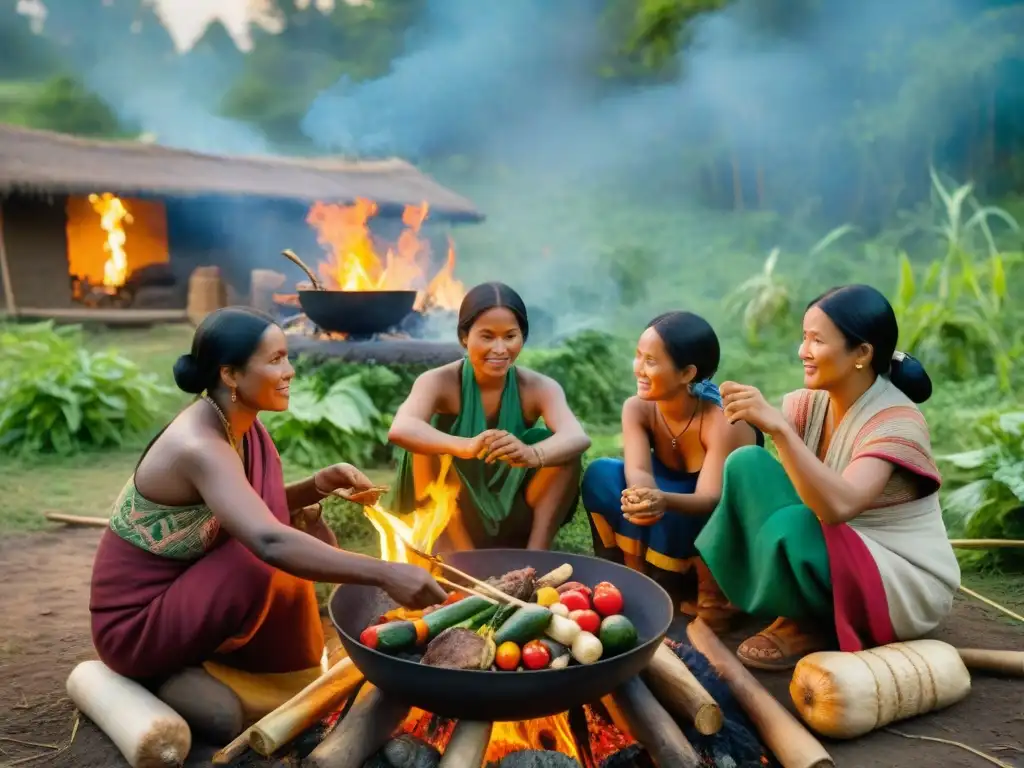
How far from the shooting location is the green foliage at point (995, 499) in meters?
4.73

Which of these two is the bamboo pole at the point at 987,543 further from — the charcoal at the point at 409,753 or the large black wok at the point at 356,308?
the large black wok at the point at 356,308

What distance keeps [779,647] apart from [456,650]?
1.51 metres

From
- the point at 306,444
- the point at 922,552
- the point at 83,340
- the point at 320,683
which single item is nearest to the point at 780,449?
the point at 922,552

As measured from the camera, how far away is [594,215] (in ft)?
60.7

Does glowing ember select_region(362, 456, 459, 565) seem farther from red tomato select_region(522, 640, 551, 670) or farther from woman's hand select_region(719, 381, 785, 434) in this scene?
woman's hand select_region(719, 381, 785, 434)

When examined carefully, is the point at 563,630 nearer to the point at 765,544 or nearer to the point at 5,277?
the point at 765,544

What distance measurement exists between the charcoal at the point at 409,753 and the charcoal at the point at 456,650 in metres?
0.27

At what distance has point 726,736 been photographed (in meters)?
2.92

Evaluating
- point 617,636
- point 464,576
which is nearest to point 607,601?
point 617,636

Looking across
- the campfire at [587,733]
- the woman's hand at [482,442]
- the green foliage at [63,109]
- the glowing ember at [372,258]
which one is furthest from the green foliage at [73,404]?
the green foliage at [63,109]

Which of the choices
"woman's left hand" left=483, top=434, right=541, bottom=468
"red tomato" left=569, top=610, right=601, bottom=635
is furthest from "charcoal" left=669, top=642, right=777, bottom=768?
"woman's left hand" left=483, top=434, right=541, bottom=468

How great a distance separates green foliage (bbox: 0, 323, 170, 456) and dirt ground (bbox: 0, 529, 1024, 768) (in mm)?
2917

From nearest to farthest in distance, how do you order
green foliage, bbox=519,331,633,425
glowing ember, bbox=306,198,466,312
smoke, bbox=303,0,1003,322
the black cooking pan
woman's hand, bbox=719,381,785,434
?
woman's hand, bbox=719,381,785,434, the black cooking pan, green foliage, bbox=519,331,633,425, glowing ember, bbox=306,198,466,312, smoke, bbox=303,0,1003,322

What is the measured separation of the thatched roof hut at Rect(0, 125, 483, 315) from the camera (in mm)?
12320
